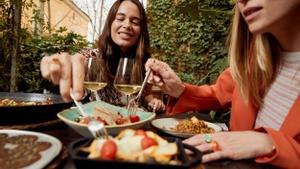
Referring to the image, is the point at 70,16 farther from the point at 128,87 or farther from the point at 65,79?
the point at 65,79

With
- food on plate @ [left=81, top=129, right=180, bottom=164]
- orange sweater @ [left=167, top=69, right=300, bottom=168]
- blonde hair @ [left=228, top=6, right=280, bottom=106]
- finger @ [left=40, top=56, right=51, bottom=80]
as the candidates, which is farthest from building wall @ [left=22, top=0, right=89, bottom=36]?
food on plate @ [left=81, top=129, right=180, bottom=164]

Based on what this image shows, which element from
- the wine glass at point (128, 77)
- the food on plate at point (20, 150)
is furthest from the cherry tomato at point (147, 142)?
the wine glass at point (128, 77)

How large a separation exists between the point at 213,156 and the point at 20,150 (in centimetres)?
46

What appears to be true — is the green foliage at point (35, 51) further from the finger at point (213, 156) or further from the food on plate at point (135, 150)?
the food on plate at point (135, 150)

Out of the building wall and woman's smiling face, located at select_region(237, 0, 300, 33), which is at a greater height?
the building wall

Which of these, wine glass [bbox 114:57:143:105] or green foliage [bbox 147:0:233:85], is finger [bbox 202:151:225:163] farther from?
green foliage [bbox 147:0:233:85]

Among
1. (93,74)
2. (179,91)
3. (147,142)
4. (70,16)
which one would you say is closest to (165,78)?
(179,91)

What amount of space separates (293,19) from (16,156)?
1026mm

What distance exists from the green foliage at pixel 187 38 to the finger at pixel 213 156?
18.1ft

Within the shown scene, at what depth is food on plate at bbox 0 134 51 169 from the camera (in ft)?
1.82

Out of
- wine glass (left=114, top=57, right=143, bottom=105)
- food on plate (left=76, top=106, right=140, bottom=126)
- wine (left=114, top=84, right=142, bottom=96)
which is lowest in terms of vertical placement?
food on plate (left=76, top=106, right=140, bottom=126)

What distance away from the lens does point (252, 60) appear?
1.32 meters

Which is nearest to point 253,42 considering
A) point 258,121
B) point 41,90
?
point 258,121

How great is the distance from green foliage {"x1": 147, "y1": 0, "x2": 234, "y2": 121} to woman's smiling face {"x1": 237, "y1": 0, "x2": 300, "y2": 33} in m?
5.16
